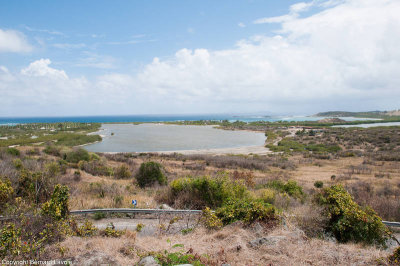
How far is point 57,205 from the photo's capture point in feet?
21.0

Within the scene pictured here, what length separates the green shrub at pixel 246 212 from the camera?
6.82 metres

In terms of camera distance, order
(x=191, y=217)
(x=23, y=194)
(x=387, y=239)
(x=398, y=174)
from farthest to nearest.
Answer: (x=398, y=174)
(x=23, y=194)
(x=191, y=217)
(x=387, y=239)

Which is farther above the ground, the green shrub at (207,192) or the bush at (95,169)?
the green shrub at (207,192)

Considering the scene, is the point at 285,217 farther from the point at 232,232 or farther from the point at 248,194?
the point at 248,194

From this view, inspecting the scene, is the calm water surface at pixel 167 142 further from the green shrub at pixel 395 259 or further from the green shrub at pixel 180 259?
the green shrub at pixel 395 259

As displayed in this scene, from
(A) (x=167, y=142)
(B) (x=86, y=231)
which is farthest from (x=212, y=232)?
(A) (x=167, y=142)

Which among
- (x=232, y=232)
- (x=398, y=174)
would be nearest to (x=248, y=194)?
(x=232, y=232)

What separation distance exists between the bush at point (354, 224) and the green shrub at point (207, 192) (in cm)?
385

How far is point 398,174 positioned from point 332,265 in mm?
26625

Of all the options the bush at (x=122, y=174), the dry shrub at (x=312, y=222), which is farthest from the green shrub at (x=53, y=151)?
the dry shrub at (x=312, y=222)

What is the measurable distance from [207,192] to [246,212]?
3003mm

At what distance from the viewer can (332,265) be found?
16.1ft

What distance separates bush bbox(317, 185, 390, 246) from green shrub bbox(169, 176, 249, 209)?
12.6ft

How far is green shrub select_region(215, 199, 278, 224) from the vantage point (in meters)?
6.82
